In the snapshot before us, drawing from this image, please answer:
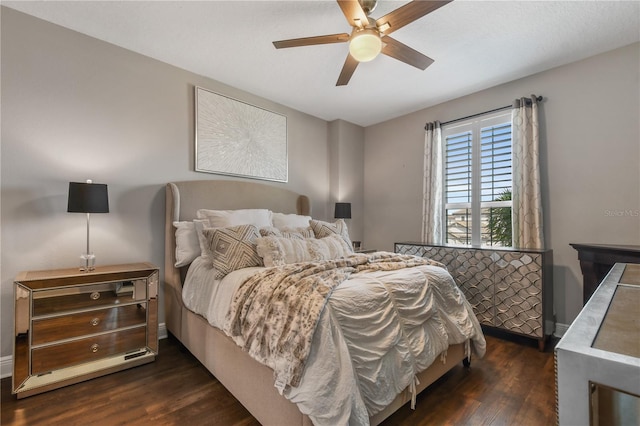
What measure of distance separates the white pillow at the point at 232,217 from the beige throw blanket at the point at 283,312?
1.09 metres

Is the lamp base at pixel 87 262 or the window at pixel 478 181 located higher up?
the window at pixel 478 181

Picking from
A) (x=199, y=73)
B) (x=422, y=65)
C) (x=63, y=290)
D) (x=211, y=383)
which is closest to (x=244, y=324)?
(x=211, y=383)

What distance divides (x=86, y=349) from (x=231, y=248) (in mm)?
1243

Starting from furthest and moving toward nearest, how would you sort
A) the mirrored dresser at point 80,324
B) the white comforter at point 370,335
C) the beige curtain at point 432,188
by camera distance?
the beige curtain at point 432,188, the mirrored dresser at point 80,324, the white comforter at point 370,335

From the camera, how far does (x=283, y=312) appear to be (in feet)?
4.92

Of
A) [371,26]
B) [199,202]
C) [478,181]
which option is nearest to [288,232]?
[199,202]

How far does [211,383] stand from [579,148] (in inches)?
152

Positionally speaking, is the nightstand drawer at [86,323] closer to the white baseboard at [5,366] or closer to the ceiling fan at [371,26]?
the white baseboard at [5,366]

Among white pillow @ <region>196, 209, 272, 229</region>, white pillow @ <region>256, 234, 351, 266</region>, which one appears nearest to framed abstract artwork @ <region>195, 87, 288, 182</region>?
white pillow @ <region>196, 209, 272, 229</region>

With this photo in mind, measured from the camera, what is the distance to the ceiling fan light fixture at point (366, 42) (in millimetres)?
1896

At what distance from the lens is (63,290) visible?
6.69ft

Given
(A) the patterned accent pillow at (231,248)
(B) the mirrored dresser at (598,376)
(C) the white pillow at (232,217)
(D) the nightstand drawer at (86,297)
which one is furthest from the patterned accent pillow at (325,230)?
(B) the mirrored dresser at (598,376)

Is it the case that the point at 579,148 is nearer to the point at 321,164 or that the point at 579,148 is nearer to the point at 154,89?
the point at 321,164

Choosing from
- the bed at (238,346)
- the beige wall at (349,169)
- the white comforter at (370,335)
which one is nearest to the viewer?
the white comforter at (370,335)
